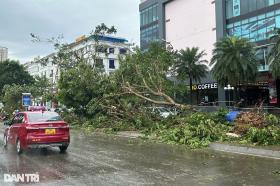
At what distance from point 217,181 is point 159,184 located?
1416mm

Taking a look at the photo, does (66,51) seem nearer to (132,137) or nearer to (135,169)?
(132,137)

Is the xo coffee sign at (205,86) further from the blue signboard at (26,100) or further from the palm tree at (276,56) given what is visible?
the blue signboard at (26,100)

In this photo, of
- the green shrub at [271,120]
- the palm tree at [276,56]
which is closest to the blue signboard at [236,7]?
the palm tree at [276,56]

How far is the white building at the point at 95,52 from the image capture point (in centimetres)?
4403

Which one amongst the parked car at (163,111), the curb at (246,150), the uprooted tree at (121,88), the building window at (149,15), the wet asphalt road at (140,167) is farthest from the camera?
the building window at (149,15)

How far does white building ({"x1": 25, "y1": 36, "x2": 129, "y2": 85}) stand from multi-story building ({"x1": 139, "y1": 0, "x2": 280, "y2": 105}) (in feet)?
23.2

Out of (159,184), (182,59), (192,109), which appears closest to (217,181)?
(159,184)

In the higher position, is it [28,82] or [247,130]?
[28,82]

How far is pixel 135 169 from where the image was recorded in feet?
35.1

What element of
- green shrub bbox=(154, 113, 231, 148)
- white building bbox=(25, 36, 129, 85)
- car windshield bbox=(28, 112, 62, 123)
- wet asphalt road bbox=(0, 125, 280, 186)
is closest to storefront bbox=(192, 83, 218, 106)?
white building bbox=(25, 36, 129, 85)

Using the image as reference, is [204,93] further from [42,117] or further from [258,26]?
[42,117]

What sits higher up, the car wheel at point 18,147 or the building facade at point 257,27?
the building facade at point 257,27

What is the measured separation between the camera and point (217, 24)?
178 feet

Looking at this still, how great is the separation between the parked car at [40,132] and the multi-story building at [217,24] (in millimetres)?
33112
